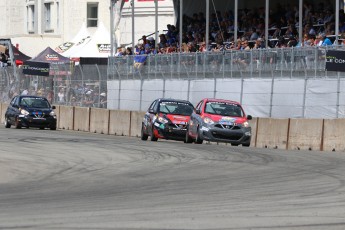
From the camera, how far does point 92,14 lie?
77375 millimetres

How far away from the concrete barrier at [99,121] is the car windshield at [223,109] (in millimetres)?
10957

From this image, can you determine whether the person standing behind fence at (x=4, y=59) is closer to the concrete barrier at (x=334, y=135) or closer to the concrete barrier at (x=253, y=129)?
the concrete barrier at (x=253, y=129)

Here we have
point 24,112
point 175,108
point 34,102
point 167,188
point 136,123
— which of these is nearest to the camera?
point 167,188

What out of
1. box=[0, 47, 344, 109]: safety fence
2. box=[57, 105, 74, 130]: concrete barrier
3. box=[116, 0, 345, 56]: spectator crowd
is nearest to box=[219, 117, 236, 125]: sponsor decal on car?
box=[0, 47, 344, 109]: safety fence

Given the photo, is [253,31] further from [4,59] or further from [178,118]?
[4,59]

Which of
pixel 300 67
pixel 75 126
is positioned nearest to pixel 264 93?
pixel 300 67

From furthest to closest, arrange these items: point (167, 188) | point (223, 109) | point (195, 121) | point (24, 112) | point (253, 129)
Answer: point (24, 112)
point (253, 129)
point (223, 109)
point (195, 121)
point (167, 188)

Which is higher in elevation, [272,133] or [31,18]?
[31,18]

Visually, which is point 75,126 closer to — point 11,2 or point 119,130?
point 119,130

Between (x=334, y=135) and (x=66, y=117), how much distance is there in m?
20.3

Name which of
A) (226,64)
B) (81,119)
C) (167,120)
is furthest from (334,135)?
(81,119)

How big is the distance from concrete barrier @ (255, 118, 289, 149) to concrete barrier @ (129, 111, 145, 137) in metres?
8.18

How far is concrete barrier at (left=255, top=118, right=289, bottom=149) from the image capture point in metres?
32.1

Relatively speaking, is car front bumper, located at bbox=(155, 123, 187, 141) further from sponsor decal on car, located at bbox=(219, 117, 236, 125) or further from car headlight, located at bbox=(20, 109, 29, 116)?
car headlight, located at bbox=(20, 109, 29, 116)
